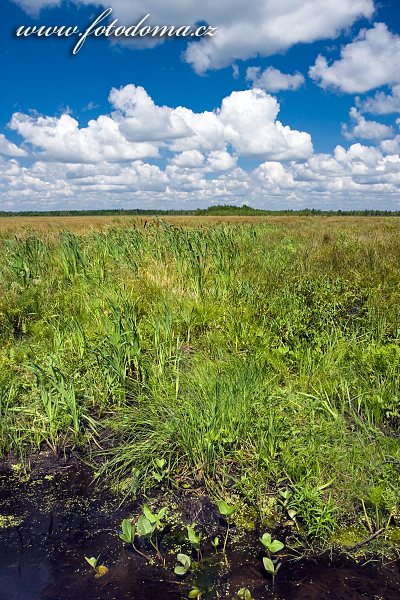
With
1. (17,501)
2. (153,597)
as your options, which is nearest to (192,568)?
(153,597)

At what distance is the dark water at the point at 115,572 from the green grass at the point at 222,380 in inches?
10.9

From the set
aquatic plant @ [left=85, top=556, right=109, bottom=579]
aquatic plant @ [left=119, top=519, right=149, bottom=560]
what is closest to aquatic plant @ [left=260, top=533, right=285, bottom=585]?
aquatic plant @ [left=119, top=519, right=149, bottom=560]

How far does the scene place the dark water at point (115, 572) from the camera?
7.22ft

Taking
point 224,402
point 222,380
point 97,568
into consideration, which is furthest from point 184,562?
point 222,380

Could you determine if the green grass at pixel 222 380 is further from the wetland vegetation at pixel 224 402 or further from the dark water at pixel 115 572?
the dark water at pixel 115 572

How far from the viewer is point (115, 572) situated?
2.33m

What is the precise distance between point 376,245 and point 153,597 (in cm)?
887

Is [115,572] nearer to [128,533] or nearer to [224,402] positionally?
[128,533]

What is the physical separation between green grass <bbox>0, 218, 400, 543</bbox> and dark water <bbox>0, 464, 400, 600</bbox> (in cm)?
28

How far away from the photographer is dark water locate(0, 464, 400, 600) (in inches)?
86.7

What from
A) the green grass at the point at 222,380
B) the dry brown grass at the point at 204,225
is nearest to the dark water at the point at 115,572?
the green grass at the point at 222,380

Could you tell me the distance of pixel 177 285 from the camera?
654 cm

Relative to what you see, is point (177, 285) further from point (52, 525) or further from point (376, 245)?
point (376, 245)

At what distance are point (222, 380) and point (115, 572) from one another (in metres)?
1.65
